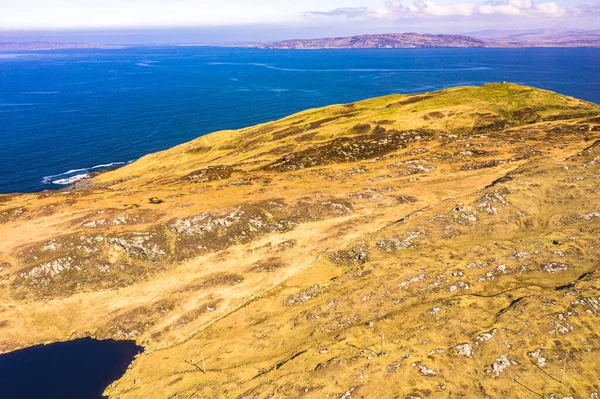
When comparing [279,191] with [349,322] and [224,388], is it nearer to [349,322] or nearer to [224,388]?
[349,322]

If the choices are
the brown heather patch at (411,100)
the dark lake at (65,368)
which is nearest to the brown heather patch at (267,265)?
the dark lake at (65,368)

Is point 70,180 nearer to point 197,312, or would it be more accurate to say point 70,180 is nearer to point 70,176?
point 70,176

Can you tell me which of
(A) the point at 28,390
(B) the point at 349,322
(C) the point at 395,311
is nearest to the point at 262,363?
(B) the point at 349,322

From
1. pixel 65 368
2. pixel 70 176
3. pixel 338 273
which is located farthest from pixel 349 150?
pixel 70 176

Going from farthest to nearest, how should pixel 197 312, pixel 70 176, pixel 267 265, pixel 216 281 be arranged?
pixel 70 176 → pixel 267 265 → pixel 216 281 → pixel 197 312

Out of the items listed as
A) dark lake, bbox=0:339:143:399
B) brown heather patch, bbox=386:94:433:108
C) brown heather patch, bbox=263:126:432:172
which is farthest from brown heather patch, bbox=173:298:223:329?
brown heather patch, bbox=386:94:433:108

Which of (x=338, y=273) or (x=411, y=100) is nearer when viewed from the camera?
(x=338, y=273)

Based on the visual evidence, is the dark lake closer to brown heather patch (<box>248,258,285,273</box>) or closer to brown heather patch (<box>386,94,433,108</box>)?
brown heather patch (<box>248,258,285,273</box>)
